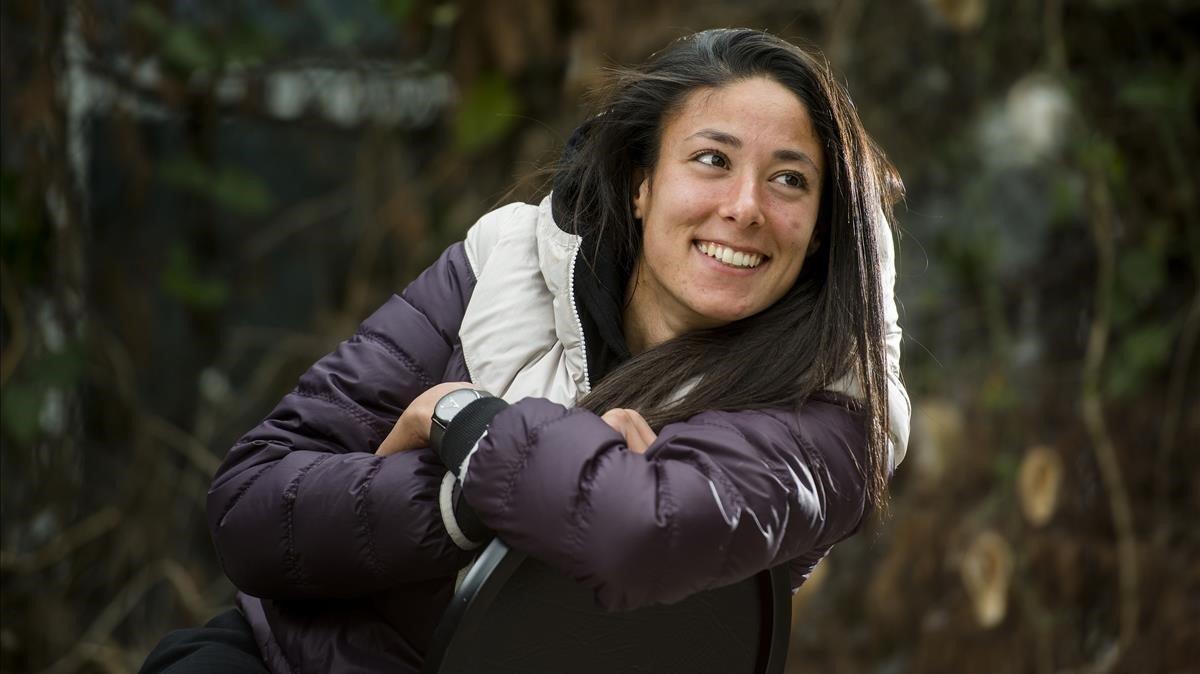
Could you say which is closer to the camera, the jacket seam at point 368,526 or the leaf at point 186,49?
the jacket seam at point 368,526

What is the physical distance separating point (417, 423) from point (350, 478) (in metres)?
0.11

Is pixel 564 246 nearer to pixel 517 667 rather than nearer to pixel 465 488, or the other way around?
pixel 465 488

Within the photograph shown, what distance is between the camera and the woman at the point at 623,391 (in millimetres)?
1505

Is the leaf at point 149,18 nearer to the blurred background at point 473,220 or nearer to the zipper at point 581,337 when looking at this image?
the blurred background at point 473,220

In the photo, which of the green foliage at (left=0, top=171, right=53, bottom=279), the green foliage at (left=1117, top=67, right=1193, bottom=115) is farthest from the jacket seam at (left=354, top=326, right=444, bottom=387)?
the green foliage at (left=1117, top=67, right=1193, bottom=115)

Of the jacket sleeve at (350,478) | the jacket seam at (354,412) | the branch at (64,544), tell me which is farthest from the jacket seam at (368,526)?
the branch at (64,544)

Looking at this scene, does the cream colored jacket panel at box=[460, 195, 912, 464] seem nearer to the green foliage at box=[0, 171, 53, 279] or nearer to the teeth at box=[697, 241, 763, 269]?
the teeth at box=[697, 241, 763, 269]

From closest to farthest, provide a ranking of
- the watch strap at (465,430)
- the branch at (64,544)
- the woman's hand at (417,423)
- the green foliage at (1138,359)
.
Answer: the watch strap at (465,430) → the woman's hand at (417,423) → the branch at (64,544) → the green foliage at (1138,359)

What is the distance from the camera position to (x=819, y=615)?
4.48m

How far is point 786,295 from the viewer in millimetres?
1873

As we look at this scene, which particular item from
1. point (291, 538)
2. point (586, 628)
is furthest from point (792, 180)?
point (291, 538)

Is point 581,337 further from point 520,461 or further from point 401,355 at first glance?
point 520,461

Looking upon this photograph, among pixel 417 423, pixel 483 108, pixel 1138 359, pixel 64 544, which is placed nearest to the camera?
pixel 417 423

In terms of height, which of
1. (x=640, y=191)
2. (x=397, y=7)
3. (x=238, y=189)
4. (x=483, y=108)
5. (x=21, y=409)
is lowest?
(x=21, y=409)
